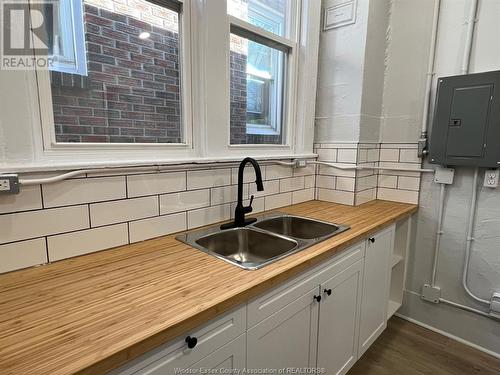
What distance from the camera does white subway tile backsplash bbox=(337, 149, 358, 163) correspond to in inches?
70.7

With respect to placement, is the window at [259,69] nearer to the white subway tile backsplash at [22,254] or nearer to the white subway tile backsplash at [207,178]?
the white subway tile backsplash at [207,178]

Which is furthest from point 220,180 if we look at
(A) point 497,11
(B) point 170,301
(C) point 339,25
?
(A) point 497,11

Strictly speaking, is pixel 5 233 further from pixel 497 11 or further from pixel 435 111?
pixel 497 11

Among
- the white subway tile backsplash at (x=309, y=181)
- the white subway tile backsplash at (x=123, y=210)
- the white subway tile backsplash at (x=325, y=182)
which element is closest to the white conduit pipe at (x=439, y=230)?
the white subway tile backsplash at (x=325, y=182)

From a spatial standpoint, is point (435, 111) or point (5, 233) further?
point (435, 111)

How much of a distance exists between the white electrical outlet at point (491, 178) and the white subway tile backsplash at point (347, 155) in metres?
0.72

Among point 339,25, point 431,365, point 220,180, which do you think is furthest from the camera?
point 339,25

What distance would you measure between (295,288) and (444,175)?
1367 millimetres

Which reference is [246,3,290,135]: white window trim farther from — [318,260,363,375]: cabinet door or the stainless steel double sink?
[318,260,363,375]: cabinet door

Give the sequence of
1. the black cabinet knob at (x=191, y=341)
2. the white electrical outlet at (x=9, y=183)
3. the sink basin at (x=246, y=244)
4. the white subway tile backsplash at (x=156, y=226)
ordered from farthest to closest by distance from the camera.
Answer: the sink basin at (x=246, y=244) < the white subway tile backsplash at (x=156, y=226) < the white electrical outlet at (x=9, y=183) < the black cabinet knob at (x=191, y=341)

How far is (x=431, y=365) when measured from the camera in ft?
5.32

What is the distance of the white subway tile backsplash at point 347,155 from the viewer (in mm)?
1796

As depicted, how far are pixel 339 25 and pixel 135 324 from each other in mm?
1966

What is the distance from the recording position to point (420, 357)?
1.68 m
